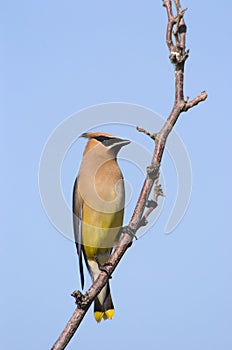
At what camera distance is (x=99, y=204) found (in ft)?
18.1

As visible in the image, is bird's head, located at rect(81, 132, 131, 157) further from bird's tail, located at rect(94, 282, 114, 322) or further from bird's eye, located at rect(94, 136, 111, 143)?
bird's tail, located at rect(94, 282, 114, 322)

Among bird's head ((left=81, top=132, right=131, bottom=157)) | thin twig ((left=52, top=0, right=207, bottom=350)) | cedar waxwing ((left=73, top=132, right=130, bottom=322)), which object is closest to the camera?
thin twig ((left=52, top=0, right=207, bottom=350))

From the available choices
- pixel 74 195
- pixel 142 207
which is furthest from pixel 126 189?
pixel 142 207

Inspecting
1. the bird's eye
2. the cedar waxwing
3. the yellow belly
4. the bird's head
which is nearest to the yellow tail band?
the cedar waxwing

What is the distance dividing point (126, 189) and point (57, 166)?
181 centimetres

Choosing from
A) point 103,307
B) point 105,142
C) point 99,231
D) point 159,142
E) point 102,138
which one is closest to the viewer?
point 159,142

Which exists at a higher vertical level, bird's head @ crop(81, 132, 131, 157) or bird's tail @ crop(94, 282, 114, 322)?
bird's head @ crop(81, 132, 131, 157)

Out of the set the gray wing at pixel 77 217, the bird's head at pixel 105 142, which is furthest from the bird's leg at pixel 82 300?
the gray wing at pixel 77 217

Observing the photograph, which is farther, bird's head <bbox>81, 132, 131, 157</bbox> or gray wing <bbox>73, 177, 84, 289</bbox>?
gray wing <bbox>73, 177, 84, 289</bbox>

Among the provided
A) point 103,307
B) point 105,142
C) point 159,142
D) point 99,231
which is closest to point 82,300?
point 159,142

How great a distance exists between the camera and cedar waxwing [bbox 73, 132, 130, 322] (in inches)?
207

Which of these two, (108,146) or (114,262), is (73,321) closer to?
(114,262)

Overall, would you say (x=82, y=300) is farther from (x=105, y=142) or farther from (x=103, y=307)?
(x=103, y=307)

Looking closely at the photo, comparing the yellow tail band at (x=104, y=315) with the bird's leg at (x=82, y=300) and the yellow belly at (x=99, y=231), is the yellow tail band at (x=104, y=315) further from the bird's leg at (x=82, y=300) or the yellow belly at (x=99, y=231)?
the bird's leg at (x=82, y=300)
